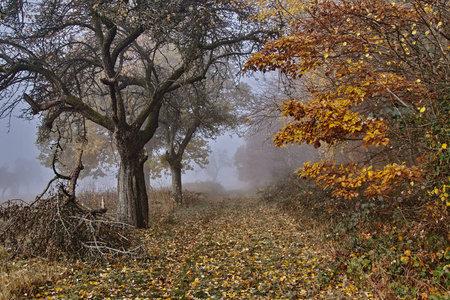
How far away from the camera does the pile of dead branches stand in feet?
18.2

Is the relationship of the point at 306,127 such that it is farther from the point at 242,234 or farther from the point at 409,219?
the point at 242,234

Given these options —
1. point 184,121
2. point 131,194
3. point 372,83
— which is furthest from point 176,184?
point 372,83

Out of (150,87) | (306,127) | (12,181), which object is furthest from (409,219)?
(12,181)

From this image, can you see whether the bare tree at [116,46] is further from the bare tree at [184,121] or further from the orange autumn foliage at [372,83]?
the bare tree at [184,121]

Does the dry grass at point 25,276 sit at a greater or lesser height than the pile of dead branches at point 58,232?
lesser

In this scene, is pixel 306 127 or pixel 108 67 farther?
pixel 108 67

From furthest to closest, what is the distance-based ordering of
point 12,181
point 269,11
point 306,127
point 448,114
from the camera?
point 12,181 < point 269,11 < point 306,127 < point 448,114

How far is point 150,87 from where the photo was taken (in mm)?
10133

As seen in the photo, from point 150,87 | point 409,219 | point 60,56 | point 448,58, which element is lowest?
point 409,219

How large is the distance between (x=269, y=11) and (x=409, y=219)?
23.4 ft

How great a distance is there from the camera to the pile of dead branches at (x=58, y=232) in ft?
18.2

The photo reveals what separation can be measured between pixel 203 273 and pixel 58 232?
2.99 m

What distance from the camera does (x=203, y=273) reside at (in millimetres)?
5289

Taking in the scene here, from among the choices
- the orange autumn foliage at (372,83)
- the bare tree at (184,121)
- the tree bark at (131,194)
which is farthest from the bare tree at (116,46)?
the bare tree at (184,121)
